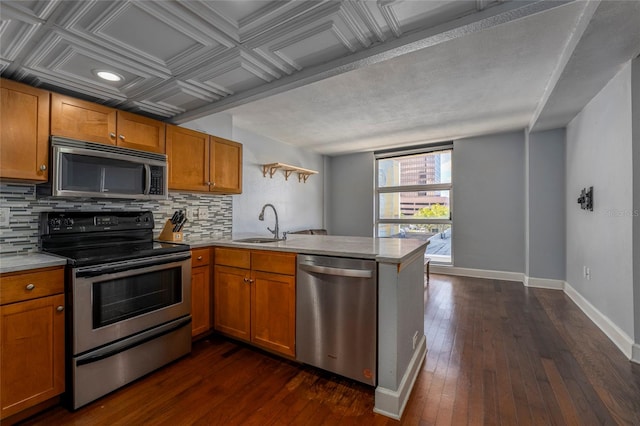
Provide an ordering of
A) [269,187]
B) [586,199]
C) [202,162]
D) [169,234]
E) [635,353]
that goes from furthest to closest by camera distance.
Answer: [269,187] → [586,199] → [202,162] → [169,234] → [635,353]

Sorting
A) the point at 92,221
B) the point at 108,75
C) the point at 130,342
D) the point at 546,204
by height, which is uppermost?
the point at 108,75

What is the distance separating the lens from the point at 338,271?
1.83m

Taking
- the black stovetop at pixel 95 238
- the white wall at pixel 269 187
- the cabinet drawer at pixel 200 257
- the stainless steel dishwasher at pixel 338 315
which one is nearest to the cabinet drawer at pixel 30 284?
the black stovetop at pixel 95 238

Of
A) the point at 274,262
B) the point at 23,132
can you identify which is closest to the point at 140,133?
the point at 23,132

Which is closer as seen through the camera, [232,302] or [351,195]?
[232,302]

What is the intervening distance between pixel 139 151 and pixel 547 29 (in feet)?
10.3

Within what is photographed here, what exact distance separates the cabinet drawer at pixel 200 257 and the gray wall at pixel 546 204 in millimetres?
4401

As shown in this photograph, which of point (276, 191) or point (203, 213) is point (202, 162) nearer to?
point (203, 213)

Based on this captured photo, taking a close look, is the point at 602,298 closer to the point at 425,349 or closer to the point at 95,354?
the point at 425,349

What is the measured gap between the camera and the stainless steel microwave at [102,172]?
1968mm

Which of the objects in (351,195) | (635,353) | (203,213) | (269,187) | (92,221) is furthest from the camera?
(351,195)

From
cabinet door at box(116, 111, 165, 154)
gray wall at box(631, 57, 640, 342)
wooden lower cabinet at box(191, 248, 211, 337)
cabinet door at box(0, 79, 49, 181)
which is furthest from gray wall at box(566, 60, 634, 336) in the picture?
cabinet door at box(0, 79, 49, 181)

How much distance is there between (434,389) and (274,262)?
Result: 1366 mm

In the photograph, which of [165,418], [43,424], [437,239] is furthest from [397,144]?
[43,424]
